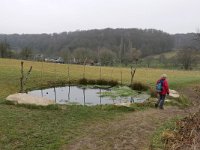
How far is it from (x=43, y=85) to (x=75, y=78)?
20.3 ft

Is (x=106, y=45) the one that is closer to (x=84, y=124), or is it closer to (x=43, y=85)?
(x=43, y=85)

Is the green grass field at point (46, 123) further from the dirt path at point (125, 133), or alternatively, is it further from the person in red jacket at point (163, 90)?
the person in red jacket at point (163, 90)

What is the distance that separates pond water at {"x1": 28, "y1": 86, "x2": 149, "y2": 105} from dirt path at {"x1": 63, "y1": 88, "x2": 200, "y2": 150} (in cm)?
674

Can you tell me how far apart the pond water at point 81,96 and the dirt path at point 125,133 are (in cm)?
674

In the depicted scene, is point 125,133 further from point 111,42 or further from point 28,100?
point 111,42

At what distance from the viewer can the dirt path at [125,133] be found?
14992 millimetres

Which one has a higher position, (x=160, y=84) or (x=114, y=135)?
(x=160, y=84)

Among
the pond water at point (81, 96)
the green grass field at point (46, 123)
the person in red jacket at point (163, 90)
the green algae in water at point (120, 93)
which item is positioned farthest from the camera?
the green algae in water at point (120, 93)

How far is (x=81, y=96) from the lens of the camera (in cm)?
3097

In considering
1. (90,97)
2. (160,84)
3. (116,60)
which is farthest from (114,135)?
(116,60)

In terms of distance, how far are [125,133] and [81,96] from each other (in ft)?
47.2

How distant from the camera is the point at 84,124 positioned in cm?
1847

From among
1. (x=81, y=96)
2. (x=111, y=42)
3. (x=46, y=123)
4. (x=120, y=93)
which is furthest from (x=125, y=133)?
(x=111, y=42)

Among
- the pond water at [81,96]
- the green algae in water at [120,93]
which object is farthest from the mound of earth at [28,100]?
the green algae in water at [120,93]
